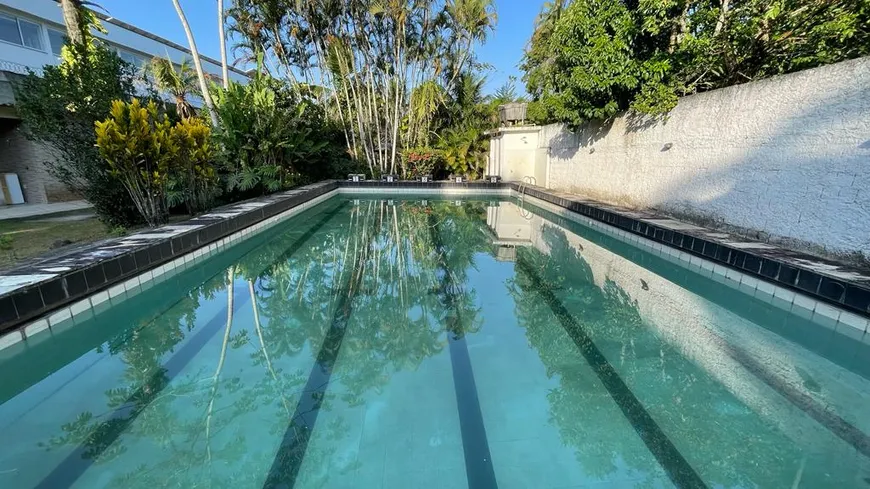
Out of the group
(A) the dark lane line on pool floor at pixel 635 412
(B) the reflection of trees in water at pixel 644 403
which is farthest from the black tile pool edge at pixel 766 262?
(A) the dark lane line on pool floor at pixel 635 412

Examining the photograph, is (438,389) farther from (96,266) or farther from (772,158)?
(772,158)

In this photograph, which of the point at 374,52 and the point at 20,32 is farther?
the point at 374,52

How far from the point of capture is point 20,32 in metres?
12.4

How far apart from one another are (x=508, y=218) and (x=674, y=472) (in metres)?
7.09

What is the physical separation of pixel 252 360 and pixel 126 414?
79 centimetres

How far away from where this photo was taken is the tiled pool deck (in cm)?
313

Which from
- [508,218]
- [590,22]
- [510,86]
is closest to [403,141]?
[510,86]

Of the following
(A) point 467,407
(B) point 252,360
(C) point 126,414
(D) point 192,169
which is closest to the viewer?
(C) point 126,414

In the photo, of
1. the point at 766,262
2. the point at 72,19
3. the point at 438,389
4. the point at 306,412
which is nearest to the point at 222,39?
the point at 72,19

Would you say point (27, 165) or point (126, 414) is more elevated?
point (27, 165)

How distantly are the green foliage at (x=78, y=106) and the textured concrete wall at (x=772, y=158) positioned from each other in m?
8.86

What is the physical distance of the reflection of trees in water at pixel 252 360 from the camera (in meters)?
2.01

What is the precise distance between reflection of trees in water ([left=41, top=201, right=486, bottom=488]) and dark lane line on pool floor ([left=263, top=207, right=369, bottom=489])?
53 millimetres

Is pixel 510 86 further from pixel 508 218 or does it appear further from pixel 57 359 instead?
pixel 57 359
